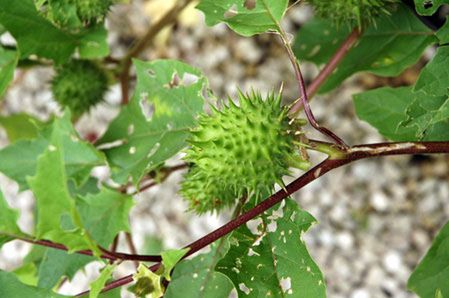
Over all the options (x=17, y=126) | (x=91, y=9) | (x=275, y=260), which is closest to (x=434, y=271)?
(x=275, y=260)

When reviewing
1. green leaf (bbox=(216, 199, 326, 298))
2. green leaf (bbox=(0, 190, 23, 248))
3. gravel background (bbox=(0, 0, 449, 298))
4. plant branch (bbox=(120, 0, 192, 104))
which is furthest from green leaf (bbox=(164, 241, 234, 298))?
gravel background (bbox=(0, 0, 449, 298))

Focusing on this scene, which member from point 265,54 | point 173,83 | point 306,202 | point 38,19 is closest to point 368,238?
point 306,202

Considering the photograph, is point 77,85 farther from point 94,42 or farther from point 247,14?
point 247,14

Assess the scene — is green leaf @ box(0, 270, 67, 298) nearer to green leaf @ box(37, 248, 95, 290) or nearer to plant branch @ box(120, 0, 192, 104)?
green leaf @ box(37, 248, 95, 290)

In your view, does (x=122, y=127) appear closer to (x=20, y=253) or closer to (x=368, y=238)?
(x=368, y=238)

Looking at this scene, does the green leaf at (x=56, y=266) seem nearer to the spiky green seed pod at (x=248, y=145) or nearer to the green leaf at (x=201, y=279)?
the green leaf at (x=201, y=279)

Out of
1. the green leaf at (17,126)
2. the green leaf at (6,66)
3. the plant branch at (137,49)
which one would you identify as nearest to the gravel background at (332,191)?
the green leaf at (17,126)
